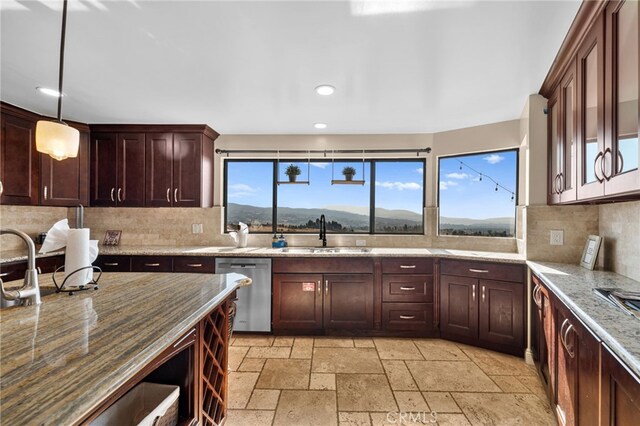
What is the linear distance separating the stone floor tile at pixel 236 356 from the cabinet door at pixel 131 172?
204 centimetres

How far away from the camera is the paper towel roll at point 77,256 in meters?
1.52

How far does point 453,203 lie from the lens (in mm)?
3615

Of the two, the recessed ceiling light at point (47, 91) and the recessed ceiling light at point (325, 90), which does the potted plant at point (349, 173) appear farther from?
the recessed ceiling light at point (47, 91)

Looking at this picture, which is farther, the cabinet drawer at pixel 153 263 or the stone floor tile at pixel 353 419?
the cabinet drawer at pixel 153 263

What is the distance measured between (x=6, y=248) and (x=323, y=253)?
339 centimetres

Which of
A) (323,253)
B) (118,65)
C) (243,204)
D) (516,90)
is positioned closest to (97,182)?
(243,204)

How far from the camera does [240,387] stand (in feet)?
7.44

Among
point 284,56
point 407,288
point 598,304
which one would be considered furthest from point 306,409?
point 284,56

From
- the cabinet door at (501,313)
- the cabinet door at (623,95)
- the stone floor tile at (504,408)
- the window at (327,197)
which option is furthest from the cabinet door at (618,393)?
the window at (327,197)

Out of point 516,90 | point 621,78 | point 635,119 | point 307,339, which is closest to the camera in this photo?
point 635,119

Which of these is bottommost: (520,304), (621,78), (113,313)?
(520,304)

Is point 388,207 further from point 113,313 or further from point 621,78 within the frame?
point 113,313

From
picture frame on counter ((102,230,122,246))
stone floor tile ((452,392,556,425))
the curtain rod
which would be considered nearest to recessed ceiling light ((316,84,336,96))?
the curtain rod

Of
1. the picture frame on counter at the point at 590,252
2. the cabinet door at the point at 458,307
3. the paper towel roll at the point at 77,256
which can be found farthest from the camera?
the cabinet door at the point at 458,307
